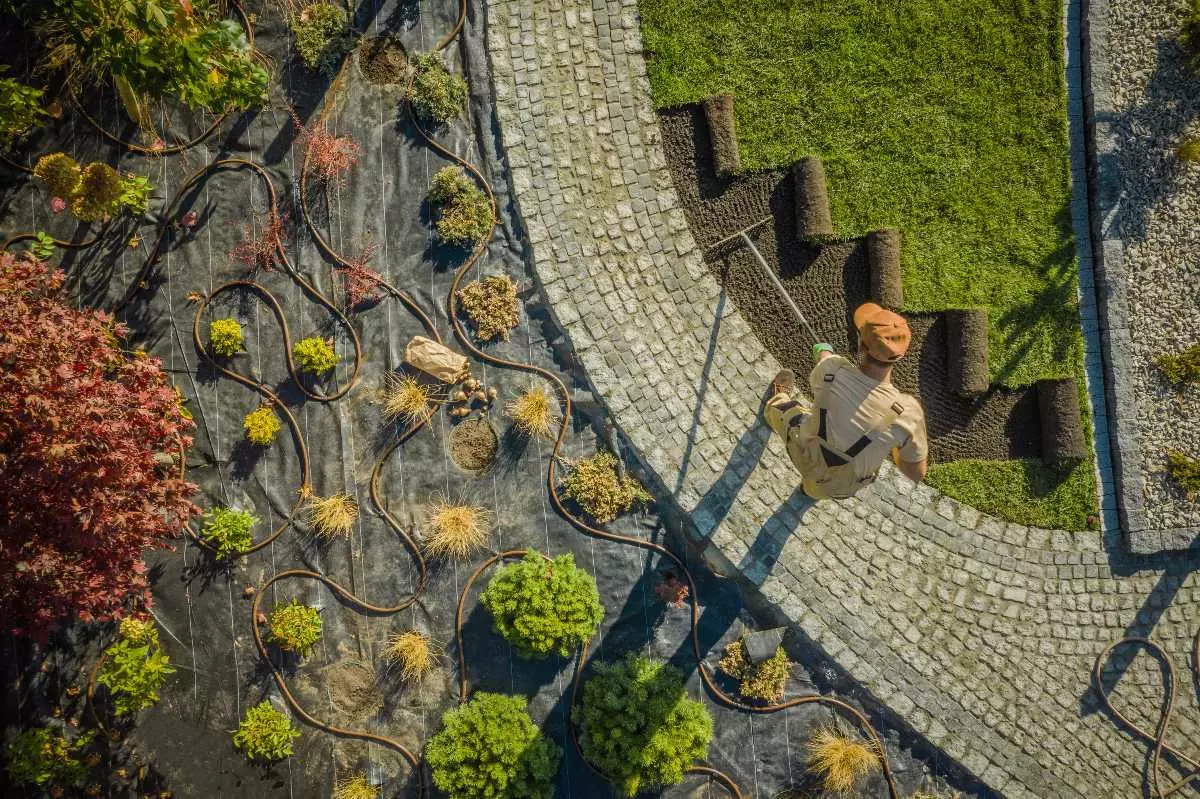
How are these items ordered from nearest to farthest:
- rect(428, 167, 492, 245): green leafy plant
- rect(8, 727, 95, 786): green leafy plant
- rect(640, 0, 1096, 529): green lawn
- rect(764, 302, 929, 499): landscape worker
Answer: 1. rect(764, 302, 929, 499): landscape worker
2. rect(8, 727, 95, 786): green leafy plant
3. rect(428, 167, 492, 245): green leafy plant
4. rect(640, 0, 1096, 529): green lawn

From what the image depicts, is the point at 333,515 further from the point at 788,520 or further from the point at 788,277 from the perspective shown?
the point at 788,277

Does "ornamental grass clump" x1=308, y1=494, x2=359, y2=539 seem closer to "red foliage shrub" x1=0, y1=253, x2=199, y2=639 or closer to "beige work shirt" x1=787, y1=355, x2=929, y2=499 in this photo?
"red foliage shrub" x1=0, y1=253, x2=199, y2=639

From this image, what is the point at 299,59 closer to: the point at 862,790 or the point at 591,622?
the point at 591,622

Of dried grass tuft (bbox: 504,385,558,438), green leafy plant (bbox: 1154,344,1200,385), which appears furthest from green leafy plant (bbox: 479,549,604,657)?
green leafy plant (bbox: 1154,344,1200,385)

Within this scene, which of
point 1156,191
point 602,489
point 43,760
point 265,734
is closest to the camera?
point 43,760

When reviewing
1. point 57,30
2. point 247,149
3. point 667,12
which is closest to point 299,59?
point 247,149

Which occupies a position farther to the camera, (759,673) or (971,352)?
(971,352)

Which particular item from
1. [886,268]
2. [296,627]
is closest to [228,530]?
[296,627]
